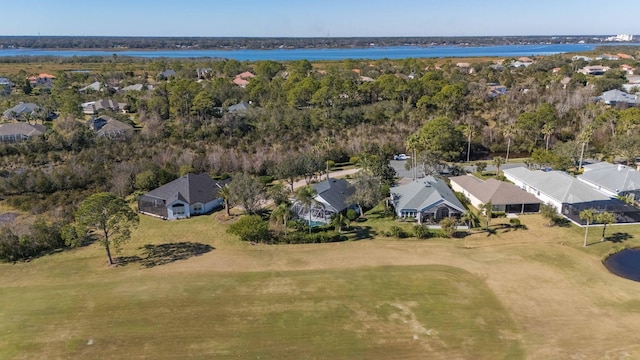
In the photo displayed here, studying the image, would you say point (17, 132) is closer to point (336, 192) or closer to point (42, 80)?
point (336, 192)

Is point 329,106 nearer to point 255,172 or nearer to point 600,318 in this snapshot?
point 255,172

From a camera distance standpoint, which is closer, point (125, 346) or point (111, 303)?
point (125, 346)

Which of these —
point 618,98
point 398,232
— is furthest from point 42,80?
point 618,98

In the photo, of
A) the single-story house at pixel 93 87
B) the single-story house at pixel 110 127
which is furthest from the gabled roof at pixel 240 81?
the single-story house at pixel 110 127

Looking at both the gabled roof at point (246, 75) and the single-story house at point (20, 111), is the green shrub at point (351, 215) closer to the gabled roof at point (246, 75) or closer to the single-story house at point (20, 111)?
the single-story house at point (20, 111)

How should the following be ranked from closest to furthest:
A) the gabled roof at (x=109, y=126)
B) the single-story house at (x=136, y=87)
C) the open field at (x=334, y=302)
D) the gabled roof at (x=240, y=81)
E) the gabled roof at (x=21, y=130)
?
the open field at (x=334, y=302), the gabled roof at (x=21, y=130), the gabled roof at (x=109, y=126), the single-story house at (x=136, y=87), the gabled roof at (x=240, y=81)

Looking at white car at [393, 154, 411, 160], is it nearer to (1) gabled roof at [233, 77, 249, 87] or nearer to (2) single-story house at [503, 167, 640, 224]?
(2) single-story house at [503, 167, 640, 224]

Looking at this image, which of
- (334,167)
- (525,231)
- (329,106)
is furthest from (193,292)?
(329,106)
